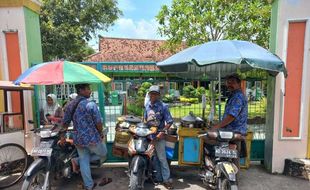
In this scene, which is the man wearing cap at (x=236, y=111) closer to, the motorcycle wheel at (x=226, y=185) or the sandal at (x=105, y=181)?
the motorcycle wheel at (x=226, y=185)

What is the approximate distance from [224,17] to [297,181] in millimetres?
6335

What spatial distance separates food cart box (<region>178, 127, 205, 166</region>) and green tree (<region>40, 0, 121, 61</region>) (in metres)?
11.1

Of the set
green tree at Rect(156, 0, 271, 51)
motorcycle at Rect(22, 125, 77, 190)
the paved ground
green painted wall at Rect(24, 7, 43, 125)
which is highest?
green tree at Rect(156, 0, 271, 51)

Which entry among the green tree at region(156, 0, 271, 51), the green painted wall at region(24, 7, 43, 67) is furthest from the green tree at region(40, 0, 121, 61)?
the green painted wall at region(24, 7, 43, 67)

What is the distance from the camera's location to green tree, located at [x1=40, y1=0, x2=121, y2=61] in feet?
42.4

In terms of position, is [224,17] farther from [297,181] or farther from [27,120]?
[27,120]

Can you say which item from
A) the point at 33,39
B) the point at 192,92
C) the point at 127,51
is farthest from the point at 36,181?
the point at 127,51

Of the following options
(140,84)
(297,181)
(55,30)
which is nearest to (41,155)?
(140,84)

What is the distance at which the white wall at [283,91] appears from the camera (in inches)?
163

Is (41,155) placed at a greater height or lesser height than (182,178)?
greater

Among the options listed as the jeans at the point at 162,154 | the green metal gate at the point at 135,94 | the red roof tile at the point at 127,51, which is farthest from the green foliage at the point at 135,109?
the red roof tile at the point at 127,51

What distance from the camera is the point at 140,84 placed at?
4.86 metres

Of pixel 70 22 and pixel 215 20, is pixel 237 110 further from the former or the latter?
pixel 70 22

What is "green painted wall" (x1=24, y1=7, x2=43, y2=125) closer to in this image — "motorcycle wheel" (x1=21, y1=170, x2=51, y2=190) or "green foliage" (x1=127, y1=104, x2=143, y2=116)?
"motorcycle wheel" (x1=21, y1=170, x2=51, y2=190)
